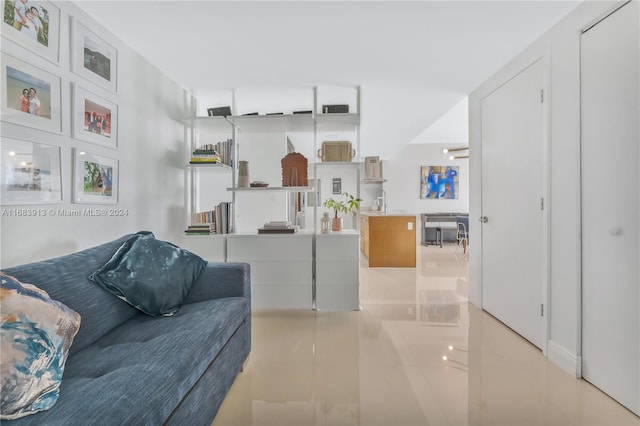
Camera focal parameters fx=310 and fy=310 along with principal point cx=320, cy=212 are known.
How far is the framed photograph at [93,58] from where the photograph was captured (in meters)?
1.93

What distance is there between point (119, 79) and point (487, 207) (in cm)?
336

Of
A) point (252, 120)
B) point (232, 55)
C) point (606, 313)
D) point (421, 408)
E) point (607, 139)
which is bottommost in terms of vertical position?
point (421, 408)

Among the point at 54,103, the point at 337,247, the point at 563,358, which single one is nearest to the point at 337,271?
the point at 337,247

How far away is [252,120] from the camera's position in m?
3.22

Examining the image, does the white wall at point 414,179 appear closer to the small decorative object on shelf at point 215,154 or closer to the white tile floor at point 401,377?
the white tile floor at point 401,377

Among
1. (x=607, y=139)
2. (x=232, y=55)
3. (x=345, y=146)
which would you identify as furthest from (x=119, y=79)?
(x=607, y=139)

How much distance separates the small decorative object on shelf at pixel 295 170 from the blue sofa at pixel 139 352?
141 centimetres

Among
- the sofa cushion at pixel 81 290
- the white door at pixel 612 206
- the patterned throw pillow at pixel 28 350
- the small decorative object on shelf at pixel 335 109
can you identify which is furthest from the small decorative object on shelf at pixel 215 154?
the white door at pixel 612 206

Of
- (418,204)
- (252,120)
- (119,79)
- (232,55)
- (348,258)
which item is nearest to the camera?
(119,79)

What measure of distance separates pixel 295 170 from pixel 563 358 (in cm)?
259

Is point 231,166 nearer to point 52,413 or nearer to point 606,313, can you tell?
point 52,413

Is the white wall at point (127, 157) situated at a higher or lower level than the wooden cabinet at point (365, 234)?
higher

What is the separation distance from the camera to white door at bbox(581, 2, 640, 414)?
1598 mm

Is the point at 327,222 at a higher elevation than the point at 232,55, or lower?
lower
